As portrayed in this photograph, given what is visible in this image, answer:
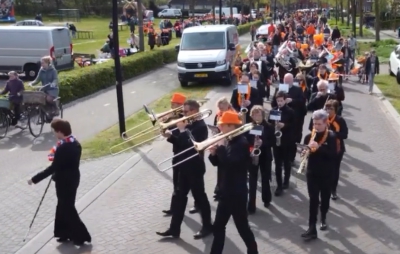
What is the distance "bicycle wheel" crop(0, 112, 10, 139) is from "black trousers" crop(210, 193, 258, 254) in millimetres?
8956

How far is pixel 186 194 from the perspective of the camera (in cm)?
800

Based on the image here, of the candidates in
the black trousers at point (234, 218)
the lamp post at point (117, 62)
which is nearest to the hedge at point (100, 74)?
the lamp post at point (117, 62)

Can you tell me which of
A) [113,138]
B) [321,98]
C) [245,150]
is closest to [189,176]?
[245,150]

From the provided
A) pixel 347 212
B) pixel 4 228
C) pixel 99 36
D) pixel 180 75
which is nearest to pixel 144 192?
pixel 4 228

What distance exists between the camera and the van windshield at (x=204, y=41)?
2356 centimetres

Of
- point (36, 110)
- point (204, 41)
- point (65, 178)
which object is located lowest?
point (36, 110)

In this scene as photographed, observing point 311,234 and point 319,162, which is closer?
point 319,162

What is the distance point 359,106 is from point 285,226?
10.8 m

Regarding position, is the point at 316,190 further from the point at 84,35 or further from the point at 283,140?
the point at 84,35

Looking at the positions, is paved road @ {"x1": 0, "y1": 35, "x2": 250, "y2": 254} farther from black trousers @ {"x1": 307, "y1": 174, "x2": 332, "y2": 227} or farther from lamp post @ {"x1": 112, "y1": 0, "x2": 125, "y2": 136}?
black trousers @ {"x1": 307, "y1": 174, "x2": 332, "y2": 227}

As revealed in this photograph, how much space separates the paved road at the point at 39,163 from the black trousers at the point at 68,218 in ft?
1.95

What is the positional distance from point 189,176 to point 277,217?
171 cm

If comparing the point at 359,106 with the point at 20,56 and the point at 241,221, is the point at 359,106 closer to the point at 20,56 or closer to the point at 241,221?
the point at 241,221

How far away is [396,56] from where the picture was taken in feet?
82.2
